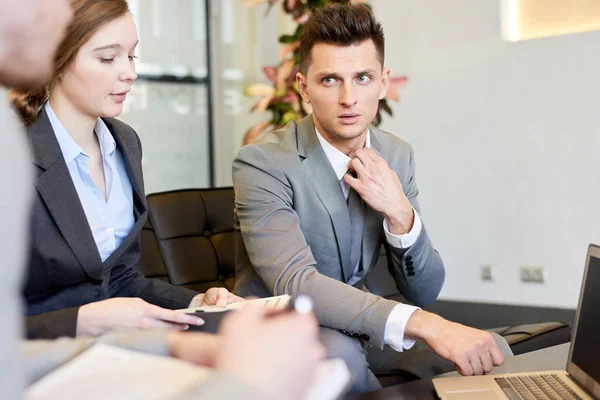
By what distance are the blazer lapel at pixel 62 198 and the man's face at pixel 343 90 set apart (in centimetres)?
81

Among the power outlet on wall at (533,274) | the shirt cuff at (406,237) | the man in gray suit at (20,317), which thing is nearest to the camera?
the man in gray suit at (20,317)

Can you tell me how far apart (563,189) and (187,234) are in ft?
7.58

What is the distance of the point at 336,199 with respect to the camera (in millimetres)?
2072

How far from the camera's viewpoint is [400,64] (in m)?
4.46

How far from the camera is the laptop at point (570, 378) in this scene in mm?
1281

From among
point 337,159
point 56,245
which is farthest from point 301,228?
point 56,245

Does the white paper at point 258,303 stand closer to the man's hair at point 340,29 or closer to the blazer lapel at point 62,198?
the blazer lapel at point 62,198

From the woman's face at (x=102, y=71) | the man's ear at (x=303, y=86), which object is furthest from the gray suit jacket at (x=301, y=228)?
the woman's face at (x=102, y=71)

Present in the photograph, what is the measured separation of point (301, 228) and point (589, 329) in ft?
3.00

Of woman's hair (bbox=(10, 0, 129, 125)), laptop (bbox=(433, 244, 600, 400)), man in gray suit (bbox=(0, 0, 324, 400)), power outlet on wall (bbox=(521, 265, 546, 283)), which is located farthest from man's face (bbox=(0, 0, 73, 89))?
power outlet on wall (bbox=(521, 265, 546, 283))

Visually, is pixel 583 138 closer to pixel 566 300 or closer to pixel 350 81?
pixel 566 300

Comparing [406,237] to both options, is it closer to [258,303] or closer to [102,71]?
[258,303]

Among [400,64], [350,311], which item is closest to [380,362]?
[350,311]

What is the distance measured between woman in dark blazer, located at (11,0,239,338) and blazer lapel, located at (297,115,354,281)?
0.45 m
